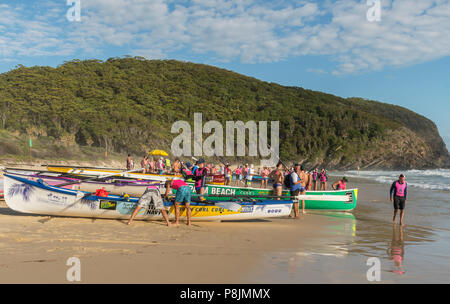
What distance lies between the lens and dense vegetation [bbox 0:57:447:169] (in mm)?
53688

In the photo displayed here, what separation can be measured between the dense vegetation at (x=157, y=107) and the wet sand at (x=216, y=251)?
41.1 meters

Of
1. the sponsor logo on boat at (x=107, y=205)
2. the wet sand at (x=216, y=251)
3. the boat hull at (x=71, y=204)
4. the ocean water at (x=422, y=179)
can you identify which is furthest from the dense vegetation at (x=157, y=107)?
the wet sand at (x=216, y=251)

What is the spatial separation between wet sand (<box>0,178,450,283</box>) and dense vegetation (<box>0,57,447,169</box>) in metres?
41.1

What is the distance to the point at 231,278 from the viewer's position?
5.54 m

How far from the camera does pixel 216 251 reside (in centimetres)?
700

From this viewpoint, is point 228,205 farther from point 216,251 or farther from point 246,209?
point 216,251

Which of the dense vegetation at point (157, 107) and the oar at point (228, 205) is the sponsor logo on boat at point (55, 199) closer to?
the oar at point (228, 205)

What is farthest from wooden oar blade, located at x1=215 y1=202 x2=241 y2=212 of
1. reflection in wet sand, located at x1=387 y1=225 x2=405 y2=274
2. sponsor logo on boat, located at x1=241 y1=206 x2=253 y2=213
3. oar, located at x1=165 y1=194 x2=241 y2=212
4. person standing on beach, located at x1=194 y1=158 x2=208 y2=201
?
reflection in wet sand, located at x1=387 y1=225 x2=405 y2=274

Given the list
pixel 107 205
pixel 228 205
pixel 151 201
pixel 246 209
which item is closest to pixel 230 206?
pixel 228 205

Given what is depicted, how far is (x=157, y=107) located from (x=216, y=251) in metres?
66.3

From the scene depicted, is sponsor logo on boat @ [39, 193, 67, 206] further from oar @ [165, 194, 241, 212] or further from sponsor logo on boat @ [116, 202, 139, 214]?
oar @ [165, 194, 241, 212]
